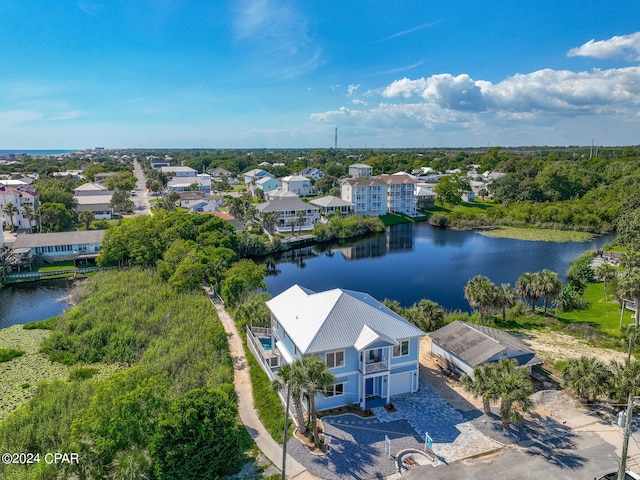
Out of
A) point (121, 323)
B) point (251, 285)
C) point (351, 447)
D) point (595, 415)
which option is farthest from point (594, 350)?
point (121, 323)

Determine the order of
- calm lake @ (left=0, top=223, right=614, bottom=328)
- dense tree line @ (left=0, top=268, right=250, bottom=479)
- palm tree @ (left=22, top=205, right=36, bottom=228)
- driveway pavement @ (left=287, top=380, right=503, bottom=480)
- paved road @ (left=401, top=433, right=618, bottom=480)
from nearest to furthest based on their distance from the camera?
dense tree line @ (left=0, top=268, right=250, bottom=479), paved road @ (left=401, top=433, right=618, bottom=480), driveway pavement @ (left=287, top=380, right=503, bottom=480), calm lake @ (left=0, top=223, right=614, bottom=328), palm tree @ (left=22, top=205, right=36, bottom=228)

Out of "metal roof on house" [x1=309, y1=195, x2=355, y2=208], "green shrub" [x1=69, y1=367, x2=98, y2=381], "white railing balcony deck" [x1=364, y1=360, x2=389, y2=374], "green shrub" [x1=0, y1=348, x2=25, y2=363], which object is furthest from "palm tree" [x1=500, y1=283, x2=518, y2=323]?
"metal roof on house" [x1=309, y1=195, x2=355, y2=208]

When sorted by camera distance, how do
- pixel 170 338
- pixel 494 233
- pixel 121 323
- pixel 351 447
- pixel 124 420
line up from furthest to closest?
pixel 494 233 → pixel 121 323 → pixel 170 338 → pixel 351 447 → pixel 124 420

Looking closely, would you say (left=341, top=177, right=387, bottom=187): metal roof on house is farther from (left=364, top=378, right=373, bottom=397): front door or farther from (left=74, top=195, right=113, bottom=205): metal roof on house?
(left=364, top=378, right=373, bottom=397): front door

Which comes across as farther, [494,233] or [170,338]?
[494,233]

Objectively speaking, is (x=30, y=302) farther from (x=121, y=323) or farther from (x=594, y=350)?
(x=594, y=350)

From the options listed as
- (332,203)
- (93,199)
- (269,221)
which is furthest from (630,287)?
(93,199)

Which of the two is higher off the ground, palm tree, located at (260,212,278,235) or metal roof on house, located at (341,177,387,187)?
metal roof on house, located at (341,177,387,187)
